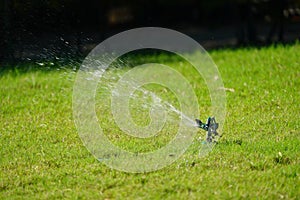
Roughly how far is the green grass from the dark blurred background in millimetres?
1051

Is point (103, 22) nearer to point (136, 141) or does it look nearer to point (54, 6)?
point (54, 6)

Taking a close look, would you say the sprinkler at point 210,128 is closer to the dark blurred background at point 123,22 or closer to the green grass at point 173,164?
the green grass at point 173,164

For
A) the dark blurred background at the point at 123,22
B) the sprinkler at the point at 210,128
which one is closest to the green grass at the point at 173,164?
the sprinkler at the point at 210,128

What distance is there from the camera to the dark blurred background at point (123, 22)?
7258 millimetres

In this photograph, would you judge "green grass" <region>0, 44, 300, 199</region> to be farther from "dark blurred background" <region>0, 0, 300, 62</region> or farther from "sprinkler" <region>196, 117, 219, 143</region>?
"dark blurred background" <region>0, 0, 300, 62</region>

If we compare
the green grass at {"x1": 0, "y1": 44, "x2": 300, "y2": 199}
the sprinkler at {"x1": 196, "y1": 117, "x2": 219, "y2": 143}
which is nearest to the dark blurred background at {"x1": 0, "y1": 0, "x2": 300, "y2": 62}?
the green grass at {"x1": 0, "y1": 44, "x2": 300, "y2": 199}

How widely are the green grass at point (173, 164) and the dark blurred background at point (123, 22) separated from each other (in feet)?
3.45

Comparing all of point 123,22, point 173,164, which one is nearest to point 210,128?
point 173,164

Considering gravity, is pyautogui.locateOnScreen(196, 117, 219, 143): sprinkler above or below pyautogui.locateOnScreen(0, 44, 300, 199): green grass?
above

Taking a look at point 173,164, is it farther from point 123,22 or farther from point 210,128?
point 123,22

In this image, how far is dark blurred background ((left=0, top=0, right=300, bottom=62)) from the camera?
7258 mm

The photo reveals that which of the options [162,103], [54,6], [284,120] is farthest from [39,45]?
[284,120]

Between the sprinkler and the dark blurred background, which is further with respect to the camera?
the dark blurred background

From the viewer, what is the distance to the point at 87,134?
4.87 meters
